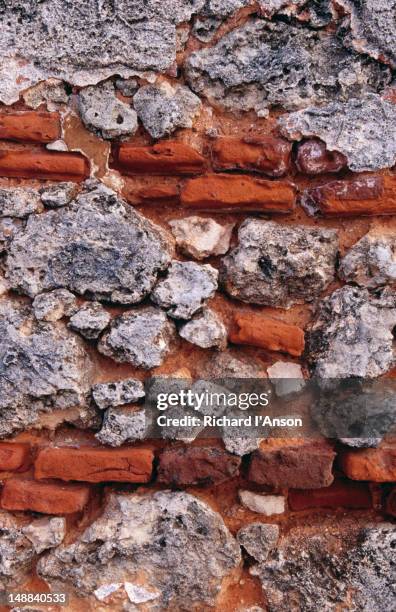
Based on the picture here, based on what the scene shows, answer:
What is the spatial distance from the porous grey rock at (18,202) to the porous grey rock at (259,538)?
2.73ft

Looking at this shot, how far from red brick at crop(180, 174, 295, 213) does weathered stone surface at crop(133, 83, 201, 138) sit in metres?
0.13

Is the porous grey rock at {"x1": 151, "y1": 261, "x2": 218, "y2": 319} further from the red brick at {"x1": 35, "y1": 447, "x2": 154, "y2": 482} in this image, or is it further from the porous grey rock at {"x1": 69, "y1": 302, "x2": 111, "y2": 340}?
the red brick at {"x1": 35, "y1": 447, "x2": 154, "y2": 482}

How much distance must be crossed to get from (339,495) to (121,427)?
19.5 inches

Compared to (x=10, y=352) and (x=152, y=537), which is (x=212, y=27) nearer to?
(x=10, y=352)

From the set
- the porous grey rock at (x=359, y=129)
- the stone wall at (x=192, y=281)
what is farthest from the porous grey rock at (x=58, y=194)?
the porous grey rock at (x=359, y=129)

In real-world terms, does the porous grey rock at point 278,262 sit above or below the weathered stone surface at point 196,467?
above

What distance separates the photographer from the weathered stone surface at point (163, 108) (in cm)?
141

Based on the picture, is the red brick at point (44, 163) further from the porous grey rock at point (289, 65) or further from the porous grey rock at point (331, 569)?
the porous grey rock at point (331, 569)

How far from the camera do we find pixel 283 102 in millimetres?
1419

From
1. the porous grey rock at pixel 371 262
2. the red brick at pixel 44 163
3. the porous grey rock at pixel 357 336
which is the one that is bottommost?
the porous grey rock at pixel 357 336

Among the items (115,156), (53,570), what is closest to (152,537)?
(53,570)

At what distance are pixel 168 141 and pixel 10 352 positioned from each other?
22.3 inches

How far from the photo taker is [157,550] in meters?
1.41

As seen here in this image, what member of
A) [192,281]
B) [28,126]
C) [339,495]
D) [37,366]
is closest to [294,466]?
[339,495]
